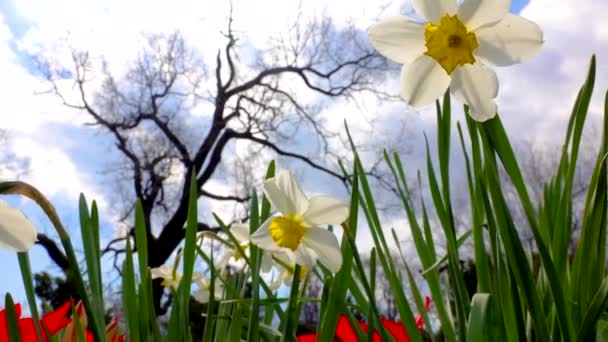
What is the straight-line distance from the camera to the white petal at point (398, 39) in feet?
1.34

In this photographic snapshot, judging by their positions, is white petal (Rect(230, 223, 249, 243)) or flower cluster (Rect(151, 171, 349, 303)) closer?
flower cluster (Rect(151, 171, 349, 303))

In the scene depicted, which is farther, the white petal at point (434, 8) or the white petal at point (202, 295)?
the white petal at point (202, 295)

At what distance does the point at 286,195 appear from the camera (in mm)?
474

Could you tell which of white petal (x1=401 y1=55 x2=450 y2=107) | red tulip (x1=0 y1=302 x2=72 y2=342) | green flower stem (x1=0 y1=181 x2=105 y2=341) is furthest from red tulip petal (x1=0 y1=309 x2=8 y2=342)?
white petal (x1=401 y1=55 x2=450 y2=107)

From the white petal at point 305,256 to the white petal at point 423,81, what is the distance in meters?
0.13

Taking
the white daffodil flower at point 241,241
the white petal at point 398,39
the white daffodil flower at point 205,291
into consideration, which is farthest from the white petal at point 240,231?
the white petal at point 398,39

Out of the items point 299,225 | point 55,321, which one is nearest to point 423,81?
point 299,225

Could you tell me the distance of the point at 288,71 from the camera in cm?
797

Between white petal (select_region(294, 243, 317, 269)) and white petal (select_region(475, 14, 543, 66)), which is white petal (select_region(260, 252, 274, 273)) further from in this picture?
white petal (select_region(475, 14, 543, 66))

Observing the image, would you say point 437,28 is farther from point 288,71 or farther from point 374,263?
point 288,71

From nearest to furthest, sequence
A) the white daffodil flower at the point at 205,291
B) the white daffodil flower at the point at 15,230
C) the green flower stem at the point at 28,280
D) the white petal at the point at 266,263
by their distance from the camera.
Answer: the white daffodil flower at the point at 15,230 → the green flower stem at the point at 28,280 → the white petal at the point at 266,263 → the white daffodil flower at the point at 205,291

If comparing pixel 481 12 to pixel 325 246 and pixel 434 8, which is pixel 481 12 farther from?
pixel 325 246

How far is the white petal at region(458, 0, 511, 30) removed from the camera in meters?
0.40

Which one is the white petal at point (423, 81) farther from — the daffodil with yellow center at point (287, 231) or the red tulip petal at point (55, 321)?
the red tulip petal at point (55, 321)
